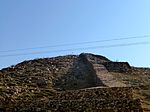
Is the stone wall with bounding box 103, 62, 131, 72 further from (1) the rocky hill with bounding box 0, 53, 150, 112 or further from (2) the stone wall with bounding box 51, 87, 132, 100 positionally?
(2) the stone wall with bounding box 51, 87, 132, 100

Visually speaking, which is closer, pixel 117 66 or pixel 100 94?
pixel 100 94

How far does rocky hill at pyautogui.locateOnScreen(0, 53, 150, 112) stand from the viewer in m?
12.4

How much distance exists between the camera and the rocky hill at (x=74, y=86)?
1236 cm

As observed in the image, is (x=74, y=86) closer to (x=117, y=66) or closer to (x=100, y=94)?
(x=100, y=94)

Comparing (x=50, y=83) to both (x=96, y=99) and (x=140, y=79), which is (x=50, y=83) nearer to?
(x=140, y=79)

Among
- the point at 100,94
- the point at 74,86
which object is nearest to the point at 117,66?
the point at 74,86

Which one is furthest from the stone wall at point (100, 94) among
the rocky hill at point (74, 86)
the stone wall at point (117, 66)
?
the stone wall at point (117, 66)

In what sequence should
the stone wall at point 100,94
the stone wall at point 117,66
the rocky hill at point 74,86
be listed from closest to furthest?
1. the rocky hill at point 74,86
2. the stone wall at point 100,94
3. the stone wall at point 117,66

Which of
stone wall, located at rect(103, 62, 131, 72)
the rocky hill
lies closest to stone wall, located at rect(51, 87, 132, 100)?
the rocky hill

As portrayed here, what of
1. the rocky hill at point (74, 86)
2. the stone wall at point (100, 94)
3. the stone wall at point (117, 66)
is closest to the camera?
the rocky hill at point (74, 86)

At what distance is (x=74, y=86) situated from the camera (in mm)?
18984

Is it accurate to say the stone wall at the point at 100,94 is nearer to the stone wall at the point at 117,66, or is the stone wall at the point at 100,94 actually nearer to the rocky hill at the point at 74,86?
the rocky hill at the point at 74,86

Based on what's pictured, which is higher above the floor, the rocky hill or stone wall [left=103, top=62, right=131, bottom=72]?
stone wall [left=103, top=62, right=131, bottom=72]

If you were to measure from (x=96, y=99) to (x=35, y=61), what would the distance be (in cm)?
1322
